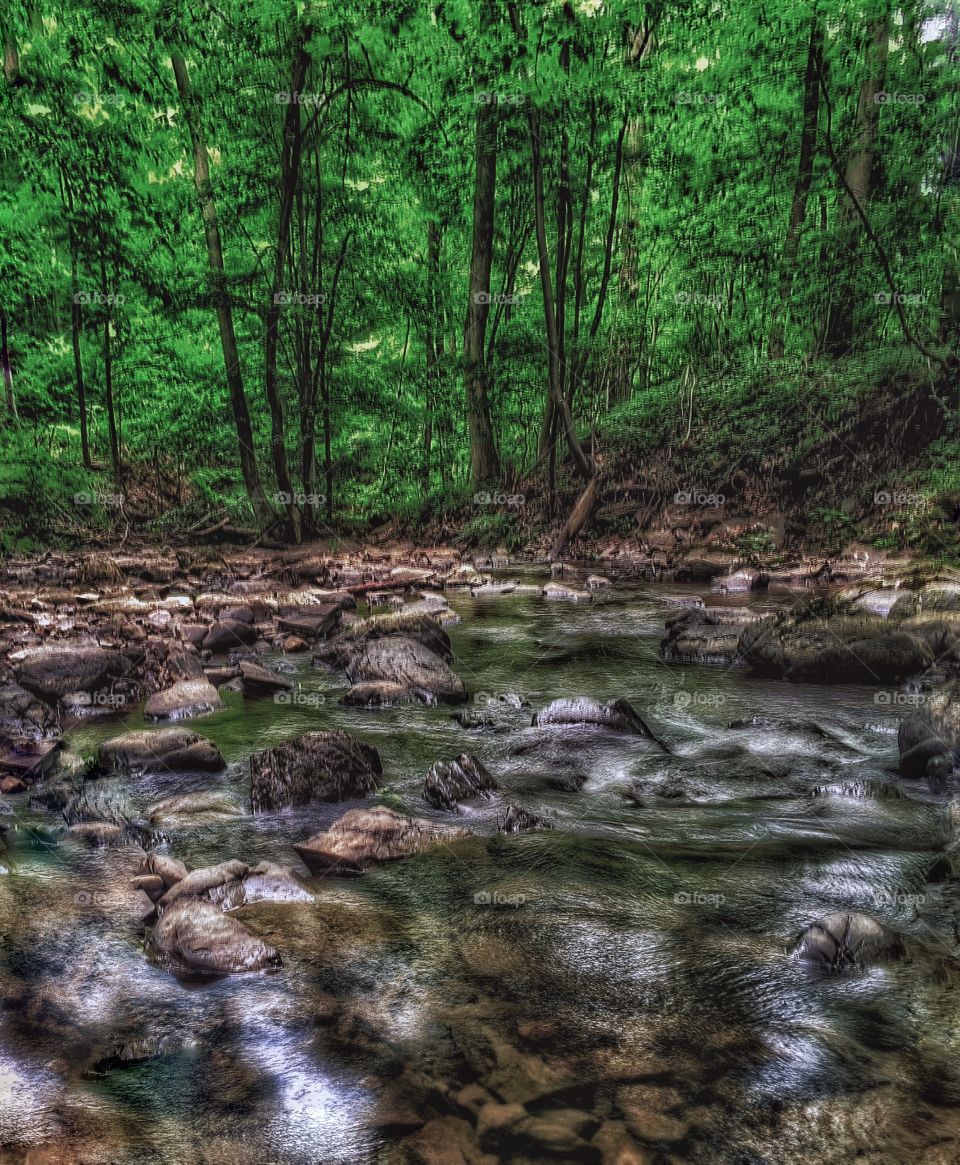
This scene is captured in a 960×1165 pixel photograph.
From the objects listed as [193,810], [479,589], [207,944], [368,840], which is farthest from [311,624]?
[207,944]

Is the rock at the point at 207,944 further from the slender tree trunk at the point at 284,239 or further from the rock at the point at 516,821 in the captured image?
the slender tree trunk at the point at 284,239

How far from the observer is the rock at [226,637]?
696 centimetres

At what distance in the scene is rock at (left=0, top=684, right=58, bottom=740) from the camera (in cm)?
464

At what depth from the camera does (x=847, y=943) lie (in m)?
2.30

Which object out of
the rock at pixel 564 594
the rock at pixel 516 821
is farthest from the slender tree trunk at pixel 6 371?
the rock at pixel 516 821

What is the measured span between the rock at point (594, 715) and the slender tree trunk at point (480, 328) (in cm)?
1096

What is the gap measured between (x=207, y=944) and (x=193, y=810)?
122cm

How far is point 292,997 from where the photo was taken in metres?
2.19

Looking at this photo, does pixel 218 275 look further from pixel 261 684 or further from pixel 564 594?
pixel 261 684

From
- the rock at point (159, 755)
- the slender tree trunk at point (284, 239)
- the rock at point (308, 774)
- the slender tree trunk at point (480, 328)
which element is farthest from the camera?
the slender tree trunk at point (480, 328)

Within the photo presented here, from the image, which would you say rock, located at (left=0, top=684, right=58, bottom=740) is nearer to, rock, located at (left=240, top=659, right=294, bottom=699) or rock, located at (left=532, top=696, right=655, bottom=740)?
rock, located at (left=240, top=659, right=294, bottom=699)

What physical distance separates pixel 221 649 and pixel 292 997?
5.13 meters

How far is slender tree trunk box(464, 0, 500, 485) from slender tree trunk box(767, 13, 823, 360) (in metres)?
5.24

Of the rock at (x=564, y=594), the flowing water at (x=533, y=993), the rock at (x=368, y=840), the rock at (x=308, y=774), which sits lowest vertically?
the flowing water at (x=533, y=993)
